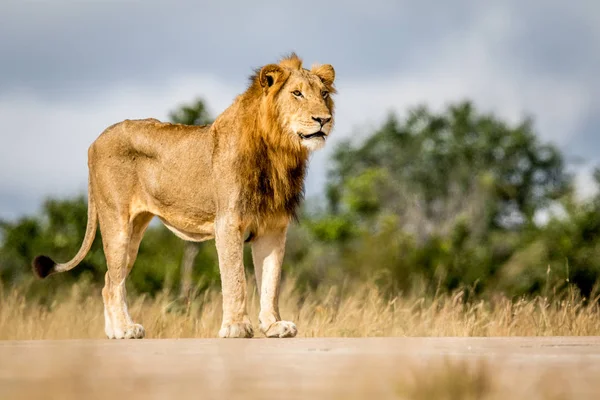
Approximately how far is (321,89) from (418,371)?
4.06 m

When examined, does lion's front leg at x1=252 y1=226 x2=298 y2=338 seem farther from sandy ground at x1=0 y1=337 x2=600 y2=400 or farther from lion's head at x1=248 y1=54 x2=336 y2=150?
sandy ground at x1=0 y1=337 x2=600 y2=400

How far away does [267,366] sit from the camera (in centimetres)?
406

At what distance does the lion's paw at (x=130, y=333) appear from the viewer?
7.43 m

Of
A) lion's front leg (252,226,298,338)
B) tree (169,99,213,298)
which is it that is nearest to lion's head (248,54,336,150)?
lion's front leg (252,226,298,338)

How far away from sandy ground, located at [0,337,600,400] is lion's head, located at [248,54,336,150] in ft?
6.79

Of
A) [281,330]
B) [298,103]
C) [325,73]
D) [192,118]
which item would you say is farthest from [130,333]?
[192,118]

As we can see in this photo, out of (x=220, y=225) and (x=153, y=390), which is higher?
(x=220, y=225)

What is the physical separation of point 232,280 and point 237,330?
1.11 ft

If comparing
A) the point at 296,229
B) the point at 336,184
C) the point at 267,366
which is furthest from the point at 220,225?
the point at 336,184

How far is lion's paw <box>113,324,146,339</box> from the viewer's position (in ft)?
24.4

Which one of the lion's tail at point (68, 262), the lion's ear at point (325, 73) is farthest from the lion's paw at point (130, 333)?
the lion's ear at point (325, 73)

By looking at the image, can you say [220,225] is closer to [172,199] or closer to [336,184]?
[172,199]

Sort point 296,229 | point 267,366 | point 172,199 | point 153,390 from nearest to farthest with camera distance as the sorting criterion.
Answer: point 153,390 < point 267,366 < point 172,199 < point 296,229

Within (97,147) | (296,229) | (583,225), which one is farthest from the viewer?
(296,229)
